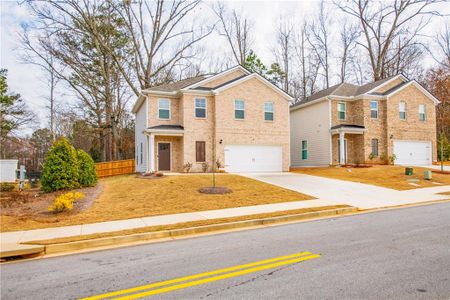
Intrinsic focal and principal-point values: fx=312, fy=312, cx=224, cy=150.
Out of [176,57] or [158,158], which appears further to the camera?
[176,57]

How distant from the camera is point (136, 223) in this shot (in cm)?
895

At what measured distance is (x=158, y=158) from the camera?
22.1 m

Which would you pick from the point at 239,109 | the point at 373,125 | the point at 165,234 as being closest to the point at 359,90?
the point at 373,125

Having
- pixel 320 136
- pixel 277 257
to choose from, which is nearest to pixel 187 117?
pixel 320 136

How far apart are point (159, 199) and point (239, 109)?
39.8 feet

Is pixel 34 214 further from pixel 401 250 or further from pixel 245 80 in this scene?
pixel 245 80

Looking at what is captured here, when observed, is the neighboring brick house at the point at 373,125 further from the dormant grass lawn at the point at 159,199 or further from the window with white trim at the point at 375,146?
the dormant grass lawn at the point at 159,199

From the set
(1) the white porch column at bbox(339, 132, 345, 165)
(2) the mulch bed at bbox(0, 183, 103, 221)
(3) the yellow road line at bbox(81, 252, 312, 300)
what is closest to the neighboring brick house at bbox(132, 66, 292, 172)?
(1) the white porch column at bbox(339, 132, 345, 165)

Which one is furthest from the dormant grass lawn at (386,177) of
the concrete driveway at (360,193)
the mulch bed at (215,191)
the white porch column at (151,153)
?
the white porch column at (151,153)

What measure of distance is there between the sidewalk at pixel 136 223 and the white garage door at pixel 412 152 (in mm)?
19131

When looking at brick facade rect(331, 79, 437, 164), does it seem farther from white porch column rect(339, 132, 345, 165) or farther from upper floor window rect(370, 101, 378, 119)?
white porch column rect(339, 132, 345, 165)

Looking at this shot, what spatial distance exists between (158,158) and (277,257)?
57.8 ft

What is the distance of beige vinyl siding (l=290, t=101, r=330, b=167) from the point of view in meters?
26.9

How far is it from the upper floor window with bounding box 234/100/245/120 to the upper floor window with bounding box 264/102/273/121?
1853mm
